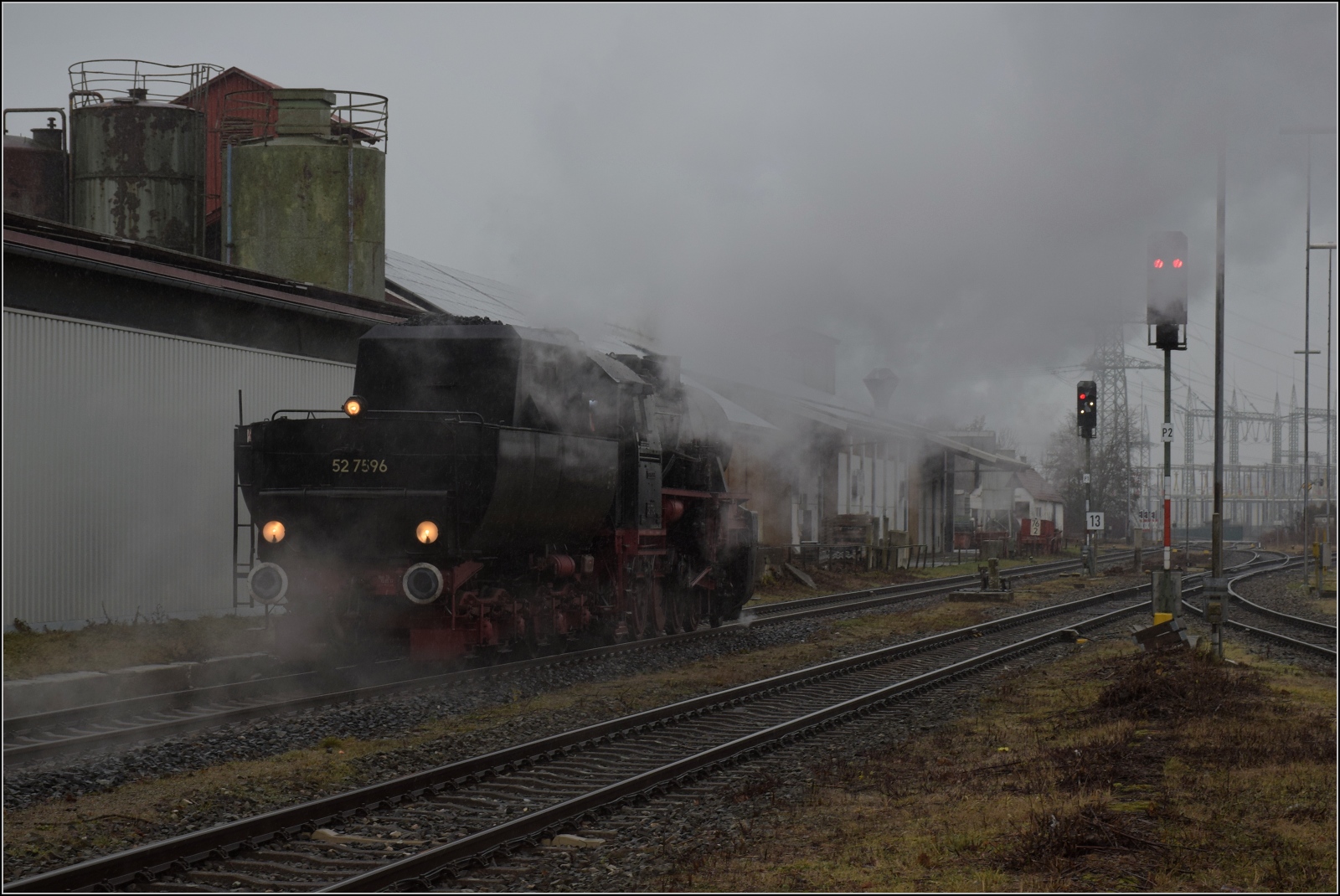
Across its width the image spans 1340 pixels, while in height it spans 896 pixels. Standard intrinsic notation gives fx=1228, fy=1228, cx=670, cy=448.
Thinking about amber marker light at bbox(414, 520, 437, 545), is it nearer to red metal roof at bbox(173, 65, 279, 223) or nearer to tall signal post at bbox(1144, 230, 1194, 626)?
tall signal post at bbox(1144, 230, 1194, 626)

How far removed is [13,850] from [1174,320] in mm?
12810

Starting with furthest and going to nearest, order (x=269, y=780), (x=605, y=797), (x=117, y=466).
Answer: (x=117, y=466) → (x=269, y=780) → (x=605, y=797)

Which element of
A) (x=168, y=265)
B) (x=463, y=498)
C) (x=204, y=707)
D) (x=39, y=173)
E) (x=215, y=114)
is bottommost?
(x=204, y=707)

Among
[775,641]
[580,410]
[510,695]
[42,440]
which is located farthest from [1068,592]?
[42,440]

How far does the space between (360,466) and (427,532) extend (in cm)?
94

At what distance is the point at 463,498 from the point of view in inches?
475

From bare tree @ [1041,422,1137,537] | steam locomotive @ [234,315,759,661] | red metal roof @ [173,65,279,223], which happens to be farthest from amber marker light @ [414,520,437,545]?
bare tree @ [1041,422,1137,537]

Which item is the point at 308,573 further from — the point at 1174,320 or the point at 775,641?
the point at 1174,320

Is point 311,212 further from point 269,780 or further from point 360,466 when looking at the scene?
point 269,780

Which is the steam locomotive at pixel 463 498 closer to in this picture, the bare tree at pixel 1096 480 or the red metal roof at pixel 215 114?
the red metal roof at pixel 215 114

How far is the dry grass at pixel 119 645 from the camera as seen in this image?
12.1 m

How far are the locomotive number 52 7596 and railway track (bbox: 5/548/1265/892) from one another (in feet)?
12.2

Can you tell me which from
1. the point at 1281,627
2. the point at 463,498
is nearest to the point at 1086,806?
the point at 463,498

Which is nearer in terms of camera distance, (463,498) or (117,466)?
(463,498)
